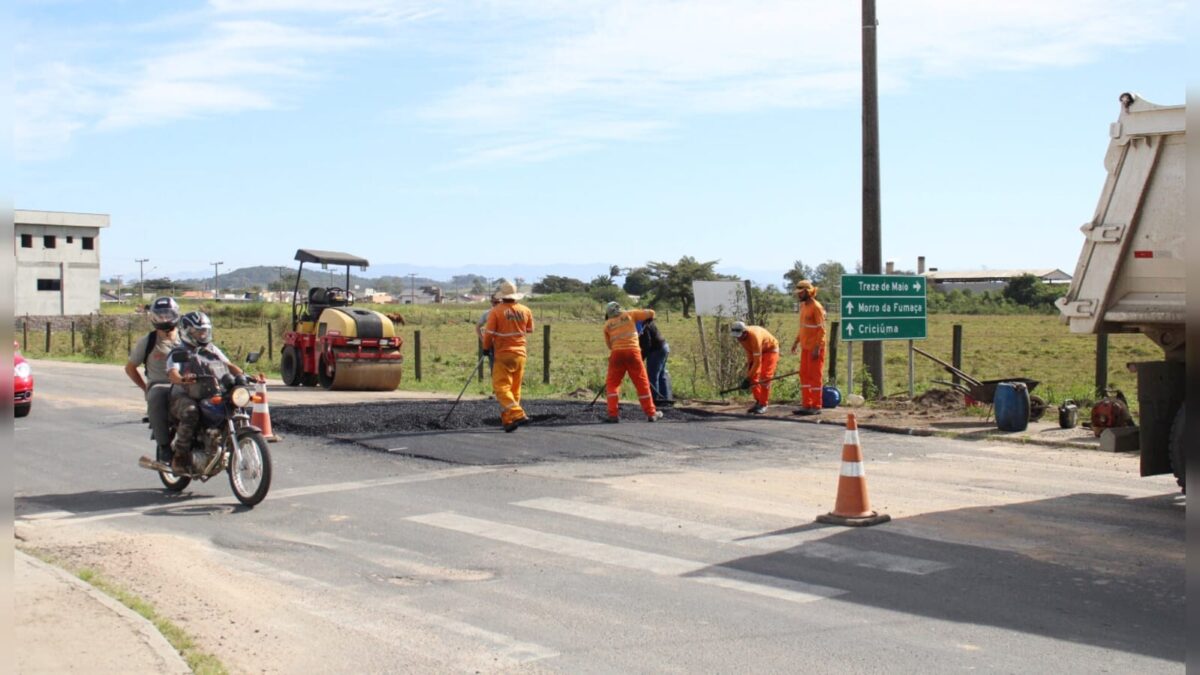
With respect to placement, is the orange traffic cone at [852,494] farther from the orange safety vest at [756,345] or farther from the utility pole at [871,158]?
the utility pole at [871,158]

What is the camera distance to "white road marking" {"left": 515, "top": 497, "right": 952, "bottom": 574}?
8312 millimetres

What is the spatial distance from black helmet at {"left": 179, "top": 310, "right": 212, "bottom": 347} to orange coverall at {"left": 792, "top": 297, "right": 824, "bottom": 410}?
9.27 meters

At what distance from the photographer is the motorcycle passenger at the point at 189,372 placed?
1091 cm

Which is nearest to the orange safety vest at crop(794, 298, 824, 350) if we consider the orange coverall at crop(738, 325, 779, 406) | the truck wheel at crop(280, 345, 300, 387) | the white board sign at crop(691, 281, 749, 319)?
the orange coverall at crop(738, 325, 779, 406)

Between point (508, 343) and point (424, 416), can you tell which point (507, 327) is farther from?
point (424, 416)

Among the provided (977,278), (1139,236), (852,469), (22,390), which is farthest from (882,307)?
(977,278)

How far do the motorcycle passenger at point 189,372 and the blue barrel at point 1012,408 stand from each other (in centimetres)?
957

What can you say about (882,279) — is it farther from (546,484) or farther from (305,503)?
(305,503)

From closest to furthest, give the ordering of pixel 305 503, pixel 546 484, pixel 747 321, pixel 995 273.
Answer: pixel 305 503
pixel 546 484
pixel 747 321
pixel 995 273

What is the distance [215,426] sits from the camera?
11.0 meters

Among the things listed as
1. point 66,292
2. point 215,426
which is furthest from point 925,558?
point 66,292

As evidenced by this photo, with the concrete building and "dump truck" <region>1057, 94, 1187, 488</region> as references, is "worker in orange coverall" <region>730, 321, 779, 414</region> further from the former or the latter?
the concrete building

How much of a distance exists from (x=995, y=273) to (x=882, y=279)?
124 m

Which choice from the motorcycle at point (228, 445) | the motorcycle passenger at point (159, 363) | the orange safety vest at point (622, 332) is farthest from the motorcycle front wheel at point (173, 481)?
the orange safety vest at point (622, 332)
